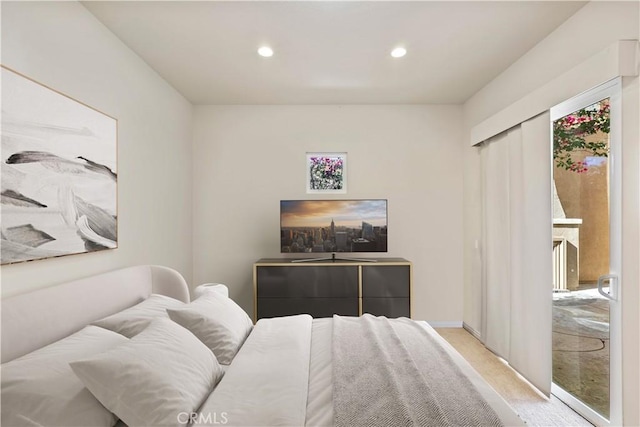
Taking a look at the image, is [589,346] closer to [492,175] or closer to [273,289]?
[492,175]

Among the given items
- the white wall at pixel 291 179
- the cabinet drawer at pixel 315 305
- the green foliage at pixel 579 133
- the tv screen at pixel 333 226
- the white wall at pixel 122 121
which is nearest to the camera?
the white wall at pixel 122 121

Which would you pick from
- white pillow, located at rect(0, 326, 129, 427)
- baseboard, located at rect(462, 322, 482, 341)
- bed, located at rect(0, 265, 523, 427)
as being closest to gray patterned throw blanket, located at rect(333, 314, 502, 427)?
bed, located at rect(0, 265, 523, 427)

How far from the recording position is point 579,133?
244cm

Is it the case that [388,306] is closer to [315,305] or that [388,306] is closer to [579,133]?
[315,305]

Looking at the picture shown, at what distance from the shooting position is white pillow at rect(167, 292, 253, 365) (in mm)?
1872

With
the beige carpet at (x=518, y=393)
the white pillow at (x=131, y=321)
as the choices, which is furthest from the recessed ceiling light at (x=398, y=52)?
the beige carpet at (x=518, y=393)

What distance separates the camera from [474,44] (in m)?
2.74

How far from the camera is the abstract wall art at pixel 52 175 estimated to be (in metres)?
1.66

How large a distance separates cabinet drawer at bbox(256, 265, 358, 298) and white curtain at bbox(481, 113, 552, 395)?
138 centimetres

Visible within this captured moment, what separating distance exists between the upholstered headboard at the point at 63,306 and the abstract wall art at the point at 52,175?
211 millimetres

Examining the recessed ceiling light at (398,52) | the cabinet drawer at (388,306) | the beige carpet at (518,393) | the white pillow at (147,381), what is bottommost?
the beige carpet at (518,393)

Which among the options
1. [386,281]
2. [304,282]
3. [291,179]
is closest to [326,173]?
[291,179]

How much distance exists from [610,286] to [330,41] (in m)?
2.47

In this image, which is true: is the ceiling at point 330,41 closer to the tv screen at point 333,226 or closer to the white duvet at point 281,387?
the tv screen at point 333,226
